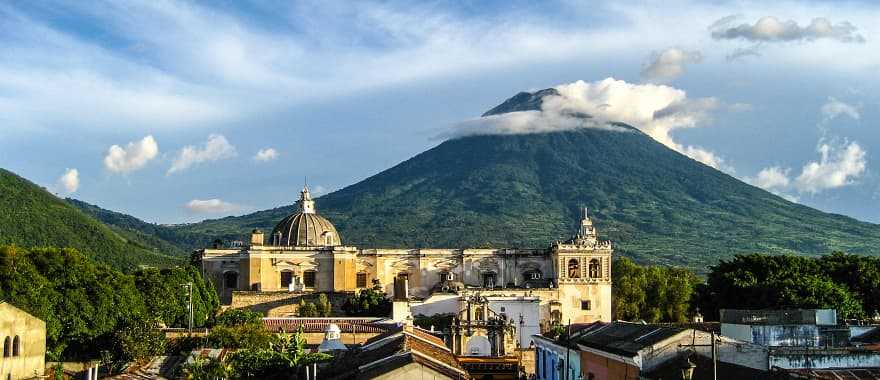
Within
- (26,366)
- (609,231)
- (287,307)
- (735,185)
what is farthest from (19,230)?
(735,185)

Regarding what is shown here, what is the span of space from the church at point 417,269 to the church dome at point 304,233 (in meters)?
0.07

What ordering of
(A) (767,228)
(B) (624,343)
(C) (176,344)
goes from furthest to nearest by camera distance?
1. (A) (767,228)
2. (C) (176,344)
3. (B) (624,343)

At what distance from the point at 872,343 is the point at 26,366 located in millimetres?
25800

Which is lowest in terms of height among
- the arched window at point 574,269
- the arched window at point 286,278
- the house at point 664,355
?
the house at point 664,355

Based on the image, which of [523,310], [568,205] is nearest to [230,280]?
[523,310]

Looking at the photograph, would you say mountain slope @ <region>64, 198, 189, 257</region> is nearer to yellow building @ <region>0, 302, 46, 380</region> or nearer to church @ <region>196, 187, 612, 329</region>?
church @ <region>196, 187, 612, 329</region>

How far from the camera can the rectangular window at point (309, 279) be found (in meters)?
74.1

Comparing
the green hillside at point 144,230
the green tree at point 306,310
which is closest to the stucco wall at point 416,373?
the green tree at point 306,310

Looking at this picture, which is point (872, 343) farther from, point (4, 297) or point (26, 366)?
point (4, 297)

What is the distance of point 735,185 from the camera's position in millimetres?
162000

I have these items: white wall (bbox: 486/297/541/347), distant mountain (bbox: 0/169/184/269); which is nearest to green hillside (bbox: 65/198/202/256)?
distant mountain (bbox: 0/169/184/269)

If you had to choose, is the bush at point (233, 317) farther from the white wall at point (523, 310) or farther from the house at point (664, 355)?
the house at point (664, 355)

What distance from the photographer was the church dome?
7700 cm

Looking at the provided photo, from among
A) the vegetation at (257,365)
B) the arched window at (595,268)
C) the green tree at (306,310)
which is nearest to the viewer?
→ the vegetation at (257,365)
